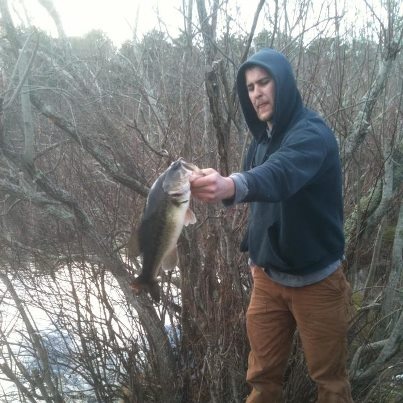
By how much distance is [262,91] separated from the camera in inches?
91.0

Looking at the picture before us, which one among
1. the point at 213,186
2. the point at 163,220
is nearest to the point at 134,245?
the point at 163,220

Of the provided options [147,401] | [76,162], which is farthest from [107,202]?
[147,401]

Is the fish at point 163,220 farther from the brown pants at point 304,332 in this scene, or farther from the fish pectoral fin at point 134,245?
the brown pants at point 304,332

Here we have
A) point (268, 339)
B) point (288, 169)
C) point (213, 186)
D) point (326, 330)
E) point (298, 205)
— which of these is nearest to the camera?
point (213, 186)

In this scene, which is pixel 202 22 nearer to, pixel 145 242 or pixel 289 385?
pixel 145 242

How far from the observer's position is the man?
2098 millimetres

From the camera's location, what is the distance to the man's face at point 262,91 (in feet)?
7.48

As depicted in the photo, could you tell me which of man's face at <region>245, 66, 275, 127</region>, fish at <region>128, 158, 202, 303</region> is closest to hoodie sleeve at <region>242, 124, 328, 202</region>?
fish at <region>128, 158, 202, 303</region>

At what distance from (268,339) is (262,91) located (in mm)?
1461

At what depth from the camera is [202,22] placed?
289 centimetres

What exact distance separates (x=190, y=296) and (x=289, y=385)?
947 millimetres

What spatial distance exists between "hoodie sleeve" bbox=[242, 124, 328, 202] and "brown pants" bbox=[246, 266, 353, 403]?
78 cm

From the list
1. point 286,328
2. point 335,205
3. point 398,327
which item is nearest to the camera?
point 335,205

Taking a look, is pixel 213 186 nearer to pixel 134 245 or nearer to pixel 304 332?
pixel 134 245
